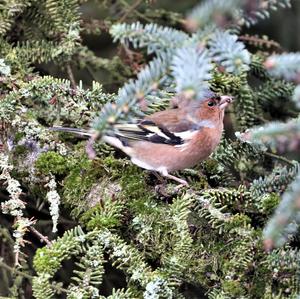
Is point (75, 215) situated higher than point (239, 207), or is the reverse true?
point (239, 207)

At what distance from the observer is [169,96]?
302cm

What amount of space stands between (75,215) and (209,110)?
1060mm

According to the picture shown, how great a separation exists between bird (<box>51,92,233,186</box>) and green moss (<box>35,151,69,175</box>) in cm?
16

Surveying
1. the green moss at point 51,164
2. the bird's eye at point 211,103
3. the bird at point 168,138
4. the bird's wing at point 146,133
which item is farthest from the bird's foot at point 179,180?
the bird's eye at point 211,103

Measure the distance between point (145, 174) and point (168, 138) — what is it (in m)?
0.33

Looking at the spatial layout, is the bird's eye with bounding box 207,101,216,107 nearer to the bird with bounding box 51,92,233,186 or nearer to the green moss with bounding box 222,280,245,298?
the bird with bounding box 51,92,233,186

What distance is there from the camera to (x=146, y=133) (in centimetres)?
313

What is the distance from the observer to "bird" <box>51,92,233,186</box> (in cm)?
299

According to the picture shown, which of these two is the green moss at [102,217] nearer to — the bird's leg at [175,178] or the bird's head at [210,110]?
the bird's leg at [175,178]

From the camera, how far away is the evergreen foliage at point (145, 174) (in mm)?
1736

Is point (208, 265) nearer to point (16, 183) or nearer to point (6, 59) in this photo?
point (16, 183)

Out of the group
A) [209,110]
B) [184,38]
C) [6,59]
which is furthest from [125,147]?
[184,38]

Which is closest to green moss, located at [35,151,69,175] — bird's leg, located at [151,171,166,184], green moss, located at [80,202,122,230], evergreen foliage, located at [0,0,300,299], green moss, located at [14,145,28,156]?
evergreen foliage, located at [0,0,300,299]

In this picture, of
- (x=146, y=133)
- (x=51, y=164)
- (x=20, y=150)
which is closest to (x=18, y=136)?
(x=20, y=150)
